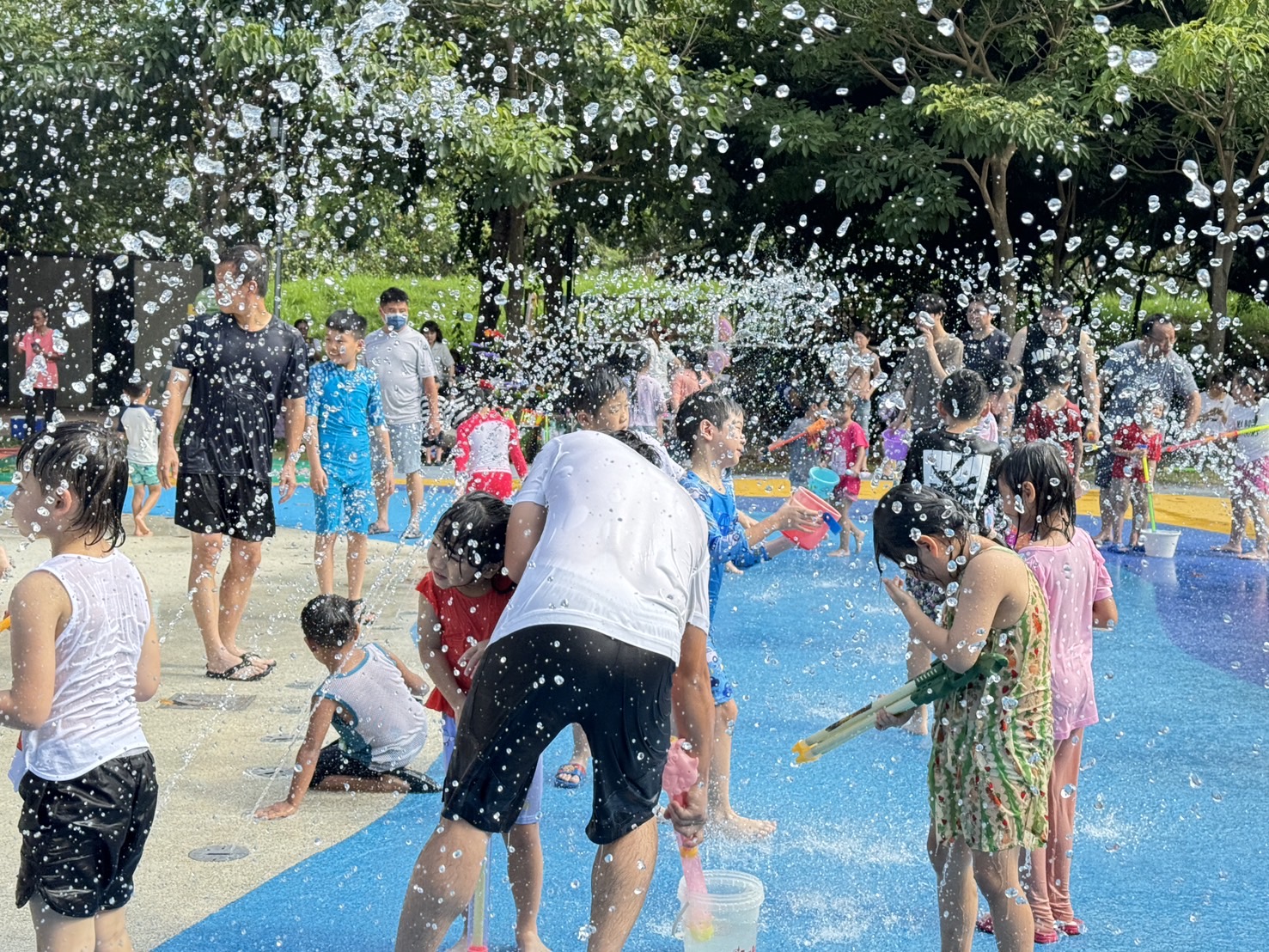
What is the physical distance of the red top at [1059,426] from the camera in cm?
984

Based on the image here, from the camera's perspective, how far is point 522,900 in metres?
3.70

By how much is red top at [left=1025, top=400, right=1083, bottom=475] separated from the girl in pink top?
5.85 m

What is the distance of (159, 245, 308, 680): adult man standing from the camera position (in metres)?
6.35

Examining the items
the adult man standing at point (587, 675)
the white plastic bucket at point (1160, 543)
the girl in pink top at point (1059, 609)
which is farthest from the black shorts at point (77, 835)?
the white plastic bucket at point (1160, 543)

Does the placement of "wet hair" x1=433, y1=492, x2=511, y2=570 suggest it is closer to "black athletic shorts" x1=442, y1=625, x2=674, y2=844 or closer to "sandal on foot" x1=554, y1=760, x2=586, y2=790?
"black athletic shorts" x1=442, y1=625, x2=674, y2=844

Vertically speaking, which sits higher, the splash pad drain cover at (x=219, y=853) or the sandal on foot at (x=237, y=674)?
the splash pad drain cover at (x=219, y=853)

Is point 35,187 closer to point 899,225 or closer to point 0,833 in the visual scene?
point 899,225

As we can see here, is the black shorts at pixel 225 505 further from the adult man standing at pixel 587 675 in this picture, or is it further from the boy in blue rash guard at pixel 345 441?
the adult man standing at pixel 587 675

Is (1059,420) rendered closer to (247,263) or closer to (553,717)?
(247,263)

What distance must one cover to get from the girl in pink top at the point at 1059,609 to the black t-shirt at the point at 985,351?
5980 millimetres

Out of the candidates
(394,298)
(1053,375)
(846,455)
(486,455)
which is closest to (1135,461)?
(1053,375)

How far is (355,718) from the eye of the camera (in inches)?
195

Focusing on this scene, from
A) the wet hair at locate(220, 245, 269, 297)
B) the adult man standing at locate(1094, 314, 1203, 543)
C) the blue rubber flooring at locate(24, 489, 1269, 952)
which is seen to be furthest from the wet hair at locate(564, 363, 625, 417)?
the adult man standing at locate(1094, 314, 1203, 543)

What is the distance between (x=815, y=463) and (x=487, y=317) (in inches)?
442
